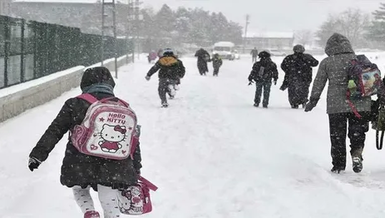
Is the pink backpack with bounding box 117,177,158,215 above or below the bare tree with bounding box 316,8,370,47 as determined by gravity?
below

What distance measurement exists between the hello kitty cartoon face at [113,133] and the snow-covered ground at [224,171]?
1.68 meters

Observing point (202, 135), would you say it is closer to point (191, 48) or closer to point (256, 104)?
point (256, 104)

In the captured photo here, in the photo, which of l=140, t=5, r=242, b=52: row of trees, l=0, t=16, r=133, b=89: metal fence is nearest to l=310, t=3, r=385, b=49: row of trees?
l=140, t=5, r=242, b=52: row of trees

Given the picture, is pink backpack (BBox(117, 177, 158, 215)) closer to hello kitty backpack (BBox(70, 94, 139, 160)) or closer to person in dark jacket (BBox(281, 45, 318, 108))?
hello kitty backpack (BBox(70, 94, 139, 160))

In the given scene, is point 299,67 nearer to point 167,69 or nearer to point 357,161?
point 167,69

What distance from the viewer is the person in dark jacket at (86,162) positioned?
3.93m

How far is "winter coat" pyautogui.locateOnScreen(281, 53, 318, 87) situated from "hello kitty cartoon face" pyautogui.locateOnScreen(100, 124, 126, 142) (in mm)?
10439

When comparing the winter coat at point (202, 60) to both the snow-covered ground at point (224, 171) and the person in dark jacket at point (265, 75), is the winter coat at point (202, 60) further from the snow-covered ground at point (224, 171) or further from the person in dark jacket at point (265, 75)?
the snow-covered ground at point (224, 171)

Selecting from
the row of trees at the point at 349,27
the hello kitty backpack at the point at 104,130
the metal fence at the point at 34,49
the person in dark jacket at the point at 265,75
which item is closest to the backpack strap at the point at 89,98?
the hello kitty backpack at the point at 104,130

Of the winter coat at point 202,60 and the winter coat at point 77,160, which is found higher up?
the winter coat at point 77,160

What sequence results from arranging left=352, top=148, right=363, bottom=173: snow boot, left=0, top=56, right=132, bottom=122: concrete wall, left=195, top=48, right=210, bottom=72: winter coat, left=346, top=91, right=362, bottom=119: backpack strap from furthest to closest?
left=195, top=48, right=210, bottom=72: winter coat < left=0, top=56, right=132, bottom=122: concrete wall < left=352, top=148, right=363, bottom=173: snow boot < left=346, top=91, right=362, bottom=119: backpack strap

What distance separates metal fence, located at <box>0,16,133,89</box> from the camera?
37.3 ft

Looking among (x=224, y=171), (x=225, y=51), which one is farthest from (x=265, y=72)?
(x=225, y=51)

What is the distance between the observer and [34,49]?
1397 centimetres
